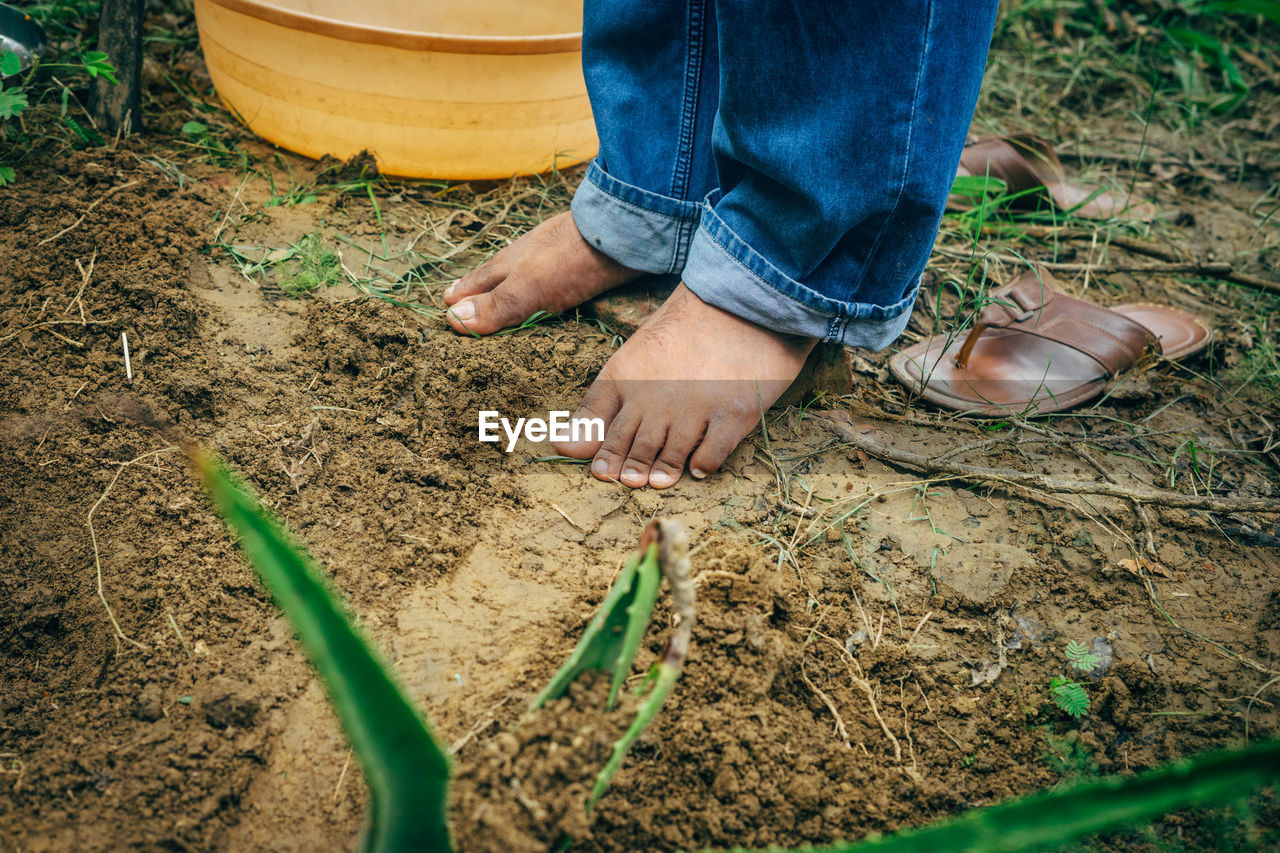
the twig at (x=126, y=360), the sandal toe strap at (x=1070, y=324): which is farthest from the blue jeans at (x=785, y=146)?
the twig at (x=126, y=360)

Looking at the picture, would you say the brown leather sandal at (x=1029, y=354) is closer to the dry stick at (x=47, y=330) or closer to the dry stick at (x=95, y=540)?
the dry stick at (x=95, y=540)

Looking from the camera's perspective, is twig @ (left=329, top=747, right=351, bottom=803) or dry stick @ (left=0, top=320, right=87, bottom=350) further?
dry stick @ (left=0, top=320, right=87, bottom=350)

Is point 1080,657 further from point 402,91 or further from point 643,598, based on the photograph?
point 402,91

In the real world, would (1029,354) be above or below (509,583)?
above

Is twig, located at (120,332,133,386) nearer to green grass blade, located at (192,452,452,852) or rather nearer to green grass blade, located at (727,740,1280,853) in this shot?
green grass blade, located at (192,452,452,852)

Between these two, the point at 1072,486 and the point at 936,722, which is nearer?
the point at 936,722

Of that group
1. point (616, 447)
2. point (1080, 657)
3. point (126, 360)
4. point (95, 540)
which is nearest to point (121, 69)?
point (126, 360)

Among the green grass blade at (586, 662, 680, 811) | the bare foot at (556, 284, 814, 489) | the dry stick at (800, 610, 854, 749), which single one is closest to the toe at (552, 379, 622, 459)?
the bare foot at (556, 284, 814, 489)
